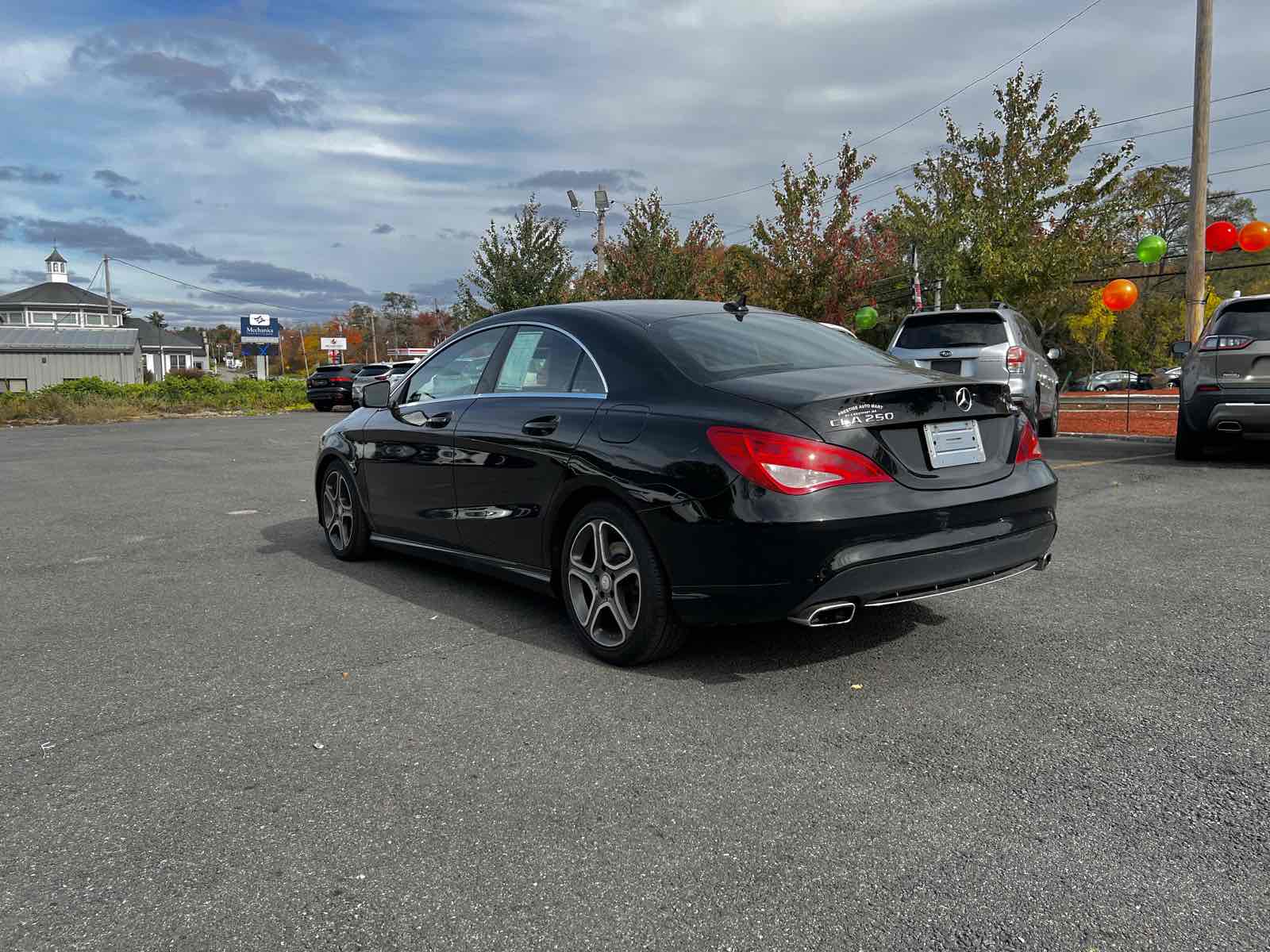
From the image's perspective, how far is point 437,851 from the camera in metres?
2.66

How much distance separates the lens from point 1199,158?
16453 millimetres

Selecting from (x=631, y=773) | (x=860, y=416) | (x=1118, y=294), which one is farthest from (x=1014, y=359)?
(x=1118, y=294)

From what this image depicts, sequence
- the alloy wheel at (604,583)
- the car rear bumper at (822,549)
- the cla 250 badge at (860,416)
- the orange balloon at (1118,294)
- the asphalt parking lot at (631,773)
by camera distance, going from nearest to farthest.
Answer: the asphalt parking lot at (631,773) < the car rear bumper at (822,549) < the cla 250 badge at (860,416) < the alloy wheel at (604,583) < the orange balloon at (1118,294)

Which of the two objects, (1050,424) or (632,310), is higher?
(632,310)

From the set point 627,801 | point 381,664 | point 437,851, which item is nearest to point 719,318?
point 381,664

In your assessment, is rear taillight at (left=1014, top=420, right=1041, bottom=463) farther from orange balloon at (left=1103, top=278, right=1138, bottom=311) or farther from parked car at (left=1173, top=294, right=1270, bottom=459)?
orange balloon at (left=1103, top=278, right=1138, bottom=311)

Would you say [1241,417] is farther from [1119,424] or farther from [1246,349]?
[1119,424]

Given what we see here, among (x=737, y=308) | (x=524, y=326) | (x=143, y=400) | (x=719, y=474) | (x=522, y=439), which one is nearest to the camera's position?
(x=719, y=474)

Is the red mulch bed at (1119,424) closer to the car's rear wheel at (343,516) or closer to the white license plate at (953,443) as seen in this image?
the white license plate at (953,443)

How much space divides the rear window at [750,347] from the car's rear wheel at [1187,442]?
743cm

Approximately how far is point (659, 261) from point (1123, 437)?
1465cm

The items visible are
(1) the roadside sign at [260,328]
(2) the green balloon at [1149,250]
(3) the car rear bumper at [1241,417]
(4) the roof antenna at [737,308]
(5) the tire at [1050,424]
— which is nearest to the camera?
(4) the roof antenna at [737,308]

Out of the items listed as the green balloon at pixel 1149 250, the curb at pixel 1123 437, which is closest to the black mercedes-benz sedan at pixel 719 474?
the curb at pixel 1123 437

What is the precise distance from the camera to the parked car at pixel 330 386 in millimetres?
34656
